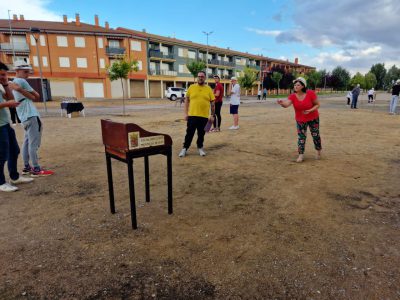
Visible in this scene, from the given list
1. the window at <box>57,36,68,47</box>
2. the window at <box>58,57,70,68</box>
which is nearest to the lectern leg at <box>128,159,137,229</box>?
the window at <box>58,57,70,68</box>

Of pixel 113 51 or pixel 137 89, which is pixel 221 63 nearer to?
pixel 137 89

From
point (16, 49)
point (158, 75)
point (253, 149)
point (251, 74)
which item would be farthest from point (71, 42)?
point (253, 149)

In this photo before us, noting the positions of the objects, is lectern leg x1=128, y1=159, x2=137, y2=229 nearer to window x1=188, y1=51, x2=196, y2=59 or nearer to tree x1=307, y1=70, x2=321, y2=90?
window x1=188, y1=51, x2=196, y2=59

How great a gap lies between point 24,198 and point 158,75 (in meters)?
44.6

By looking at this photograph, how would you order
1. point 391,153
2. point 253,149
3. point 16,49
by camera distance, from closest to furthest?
point 391,153
point 253,149
point 16,49

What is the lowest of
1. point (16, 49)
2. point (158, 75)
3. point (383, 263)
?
point (383, 263)

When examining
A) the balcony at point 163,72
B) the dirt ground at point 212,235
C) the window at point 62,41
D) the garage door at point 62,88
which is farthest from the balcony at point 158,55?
the dirt ground at point 212,235

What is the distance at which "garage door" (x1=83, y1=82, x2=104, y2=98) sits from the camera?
1590 inches

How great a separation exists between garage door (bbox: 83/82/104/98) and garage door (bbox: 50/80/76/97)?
163 centimetres

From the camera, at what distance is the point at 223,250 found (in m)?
2.60

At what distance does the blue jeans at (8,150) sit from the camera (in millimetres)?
3972

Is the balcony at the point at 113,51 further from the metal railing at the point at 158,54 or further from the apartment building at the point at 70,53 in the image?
the metal railing at the point at 158,54

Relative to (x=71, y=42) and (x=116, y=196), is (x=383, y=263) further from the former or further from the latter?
(x=71, y=42)

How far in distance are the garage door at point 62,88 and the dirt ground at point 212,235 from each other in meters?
38.8
